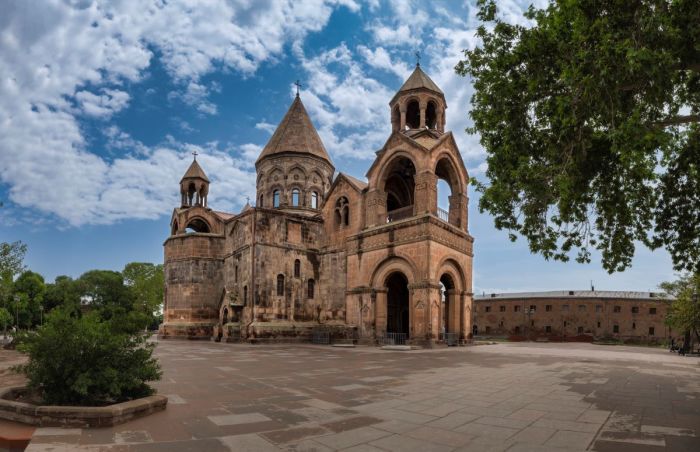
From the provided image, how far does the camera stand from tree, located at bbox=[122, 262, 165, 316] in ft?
187

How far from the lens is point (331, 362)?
49.3ft

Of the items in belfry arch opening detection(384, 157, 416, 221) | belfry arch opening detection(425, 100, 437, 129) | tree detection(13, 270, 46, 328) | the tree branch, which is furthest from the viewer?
tree detection(13, 270, 46, 328)

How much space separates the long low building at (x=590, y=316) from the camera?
57569mm

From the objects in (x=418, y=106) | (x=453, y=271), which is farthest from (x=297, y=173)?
(x=453, y=271)

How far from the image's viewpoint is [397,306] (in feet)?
102

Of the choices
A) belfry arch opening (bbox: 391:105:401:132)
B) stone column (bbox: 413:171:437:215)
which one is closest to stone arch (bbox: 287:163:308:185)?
belfry arch opening (bbox: 391:105:401:132)

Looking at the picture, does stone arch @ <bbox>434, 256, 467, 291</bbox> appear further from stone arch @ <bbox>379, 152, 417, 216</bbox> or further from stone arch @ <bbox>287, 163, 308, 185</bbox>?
stone arch @ <bbox>287, 163, 308, 185</bbox>

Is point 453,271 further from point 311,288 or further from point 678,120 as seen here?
point 678,120

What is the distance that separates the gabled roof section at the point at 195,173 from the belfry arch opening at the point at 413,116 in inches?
789

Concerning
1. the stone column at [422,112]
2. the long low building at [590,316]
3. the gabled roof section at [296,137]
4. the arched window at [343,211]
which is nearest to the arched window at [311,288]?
the arched window at [343,211]

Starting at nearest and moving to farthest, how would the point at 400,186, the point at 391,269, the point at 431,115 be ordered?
the point at 391,269 → the point at 431,115 → the point at 400,186

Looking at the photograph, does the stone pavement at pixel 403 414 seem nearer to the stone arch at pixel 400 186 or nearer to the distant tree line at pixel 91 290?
the stone arch at pixel 400 186

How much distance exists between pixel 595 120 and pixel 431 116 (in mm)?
21507

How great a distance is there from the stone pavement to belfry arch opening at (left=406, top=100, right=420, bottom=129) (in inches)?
824
